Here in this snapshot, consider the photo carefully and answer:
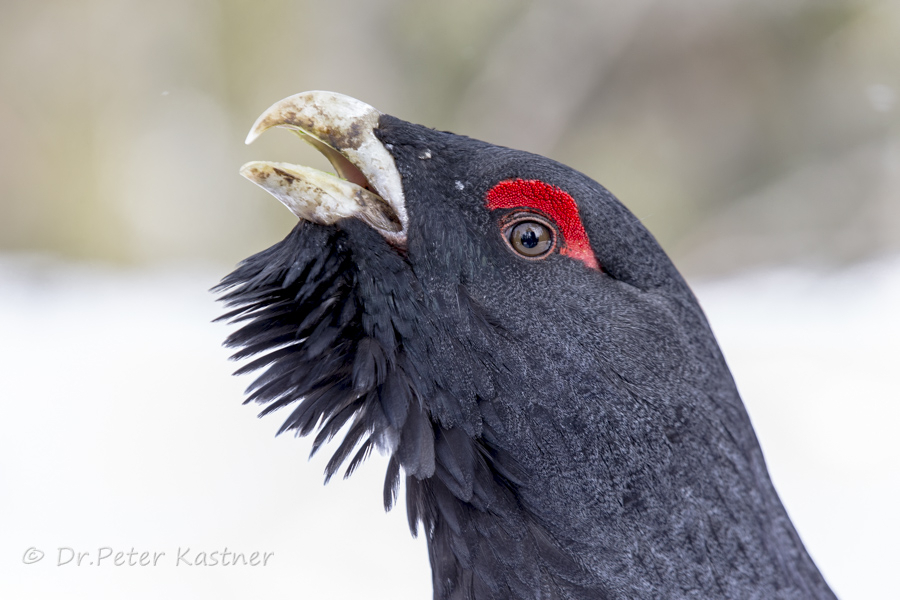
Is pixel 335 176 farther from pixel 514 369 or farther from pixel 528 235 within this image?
pixel 514 369

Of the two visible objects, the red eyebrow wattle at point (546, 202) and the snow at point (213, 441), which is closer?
the red eyebrow wattle at point (546, 202)

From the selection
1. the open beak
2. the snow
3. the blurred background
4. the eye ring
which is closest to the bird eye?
the eye ring

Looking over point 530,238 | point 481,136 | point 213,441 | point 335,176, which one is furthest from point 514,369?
point 481,136

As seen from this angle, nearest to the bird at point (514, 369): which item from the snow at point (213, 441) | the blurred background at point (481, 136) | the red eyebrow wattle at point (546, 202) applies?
the red eyebrow wattle at point (546, 202)

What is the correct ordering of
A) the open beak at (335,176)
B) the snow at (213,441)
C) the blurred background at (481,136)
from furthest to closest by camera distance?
the blurred background at (481,136) → the snow at (213,441) → the open beak at (335,176)

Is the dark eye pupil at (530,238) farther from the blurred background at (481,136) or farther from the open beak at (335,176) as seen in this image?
the blurred background at (481,136)
